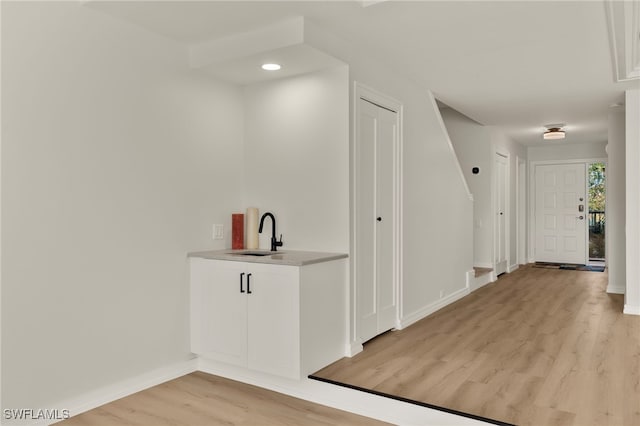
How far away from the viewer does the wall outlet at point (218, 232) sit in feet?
12.2

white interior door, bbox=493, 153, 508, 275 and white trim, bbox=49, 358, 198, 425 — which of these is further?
white interior door, bbox=493, 153, 508, 275

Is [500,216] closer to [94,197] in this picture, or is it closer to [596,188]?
[596,188]

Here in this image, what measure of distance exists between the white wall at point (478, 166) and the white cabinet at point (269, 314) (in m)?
4.49

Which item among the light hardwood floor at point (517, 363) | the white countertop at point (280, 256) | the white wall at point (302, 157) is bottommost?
the light hardwood floor at point (517, 363)

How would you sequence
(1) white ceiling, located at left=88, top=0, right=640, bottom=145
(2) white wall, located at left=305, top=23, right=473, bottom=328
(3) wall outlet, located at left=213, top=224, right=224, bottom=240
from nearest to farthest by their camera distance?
(1) white ceiling, located at left=88, top=0, right=640, bottom=145 → (3) wall outlet, located at left=213, top=224, right=224, bottom=240 → (2) white wall, located at left=305, top=23, right=473, bottom=328

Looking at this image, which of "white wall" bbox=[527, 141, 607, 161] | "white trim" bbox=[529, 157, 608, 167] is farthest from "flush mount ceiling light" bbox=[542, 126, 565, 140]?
"white trim" bbox=[529, 157, 608, 167]

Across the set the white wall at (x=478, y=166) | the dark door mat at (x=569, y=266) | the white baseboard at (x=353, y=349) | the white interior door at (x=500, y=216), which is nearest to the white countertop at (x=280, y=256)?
the white baseboard at (x=353, y=349)

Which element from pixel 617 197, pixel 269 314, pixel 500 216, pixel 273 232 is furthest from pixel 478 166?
pixel 269 314

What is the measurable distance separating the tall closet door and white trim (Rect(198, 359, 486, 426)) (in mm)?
733

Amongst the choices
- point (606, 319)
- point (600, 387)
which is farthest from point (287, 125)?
point (606, 319)

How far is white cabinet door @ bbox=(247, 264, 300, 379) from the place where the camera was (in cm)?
301

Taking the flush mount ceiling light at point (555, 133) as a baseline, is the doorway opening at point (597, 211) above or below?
below

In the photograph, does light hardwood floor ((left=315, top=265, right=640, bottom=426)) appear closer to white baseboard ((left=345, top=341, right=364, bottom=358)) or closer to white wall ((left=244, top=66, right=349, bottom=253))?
white baseboard ((left=345, top=341, right=364, bottom=358))

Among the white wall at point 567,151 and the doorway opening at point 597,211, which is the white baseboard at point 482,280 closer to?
the white wall at point 567,151
